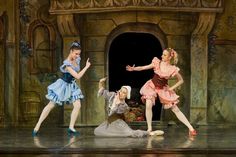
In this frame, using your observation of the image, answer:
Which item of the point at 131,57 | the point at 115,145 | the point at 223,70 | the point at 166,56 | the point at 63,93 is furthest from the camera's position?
the point at 131,57

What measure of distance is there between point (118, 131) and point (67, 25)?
141 inches

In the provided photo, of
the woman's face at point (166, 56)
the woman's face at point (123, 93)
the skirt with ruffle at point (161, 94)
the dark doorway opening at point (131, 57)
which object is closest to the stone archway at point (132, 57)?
the dark doorway opening at point (131, 57)

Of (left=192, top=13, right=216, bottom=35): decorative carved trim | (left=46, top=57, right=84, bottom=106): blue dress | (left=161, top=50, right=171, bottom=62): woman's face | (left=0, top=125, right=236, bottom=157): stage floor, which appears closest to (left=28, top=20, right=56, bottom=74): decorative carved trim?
(left=0, top=125, right=236, bottom=157): stage floor

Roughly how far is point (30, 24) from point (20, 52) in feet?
2.21

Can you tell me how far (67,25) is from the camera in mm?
12820

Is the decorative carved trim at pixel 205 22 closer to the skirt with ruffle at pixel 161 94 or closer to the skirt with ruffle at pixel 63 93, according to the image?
the skirt with ruffle at pixel 161 94

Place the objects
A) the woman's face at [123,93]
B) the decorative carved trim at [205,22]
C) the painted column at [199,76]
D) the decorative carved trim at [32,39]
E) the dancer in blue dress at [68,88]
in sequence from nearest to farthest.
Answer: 1. the woman's face at [123,93]
2. the dancer in blue dress at [68,88]
3. the decorative carved trim at [205,22]
4. the painted column at [199,76]
5. the decorative carved trim at [32,39]

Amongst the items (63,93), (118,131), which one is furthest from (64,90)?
(118,131)

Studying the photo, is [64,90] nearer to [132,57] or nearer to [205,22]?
[205,22]

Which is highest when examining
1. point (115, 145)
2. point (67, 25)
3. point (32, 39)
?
point (67, 25)

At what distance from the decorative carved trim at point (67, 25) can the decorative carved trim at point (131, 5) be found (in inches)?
5.7

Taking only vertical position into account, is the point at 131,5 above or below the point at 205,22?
above

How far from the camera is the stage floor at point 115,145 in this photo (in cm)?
802

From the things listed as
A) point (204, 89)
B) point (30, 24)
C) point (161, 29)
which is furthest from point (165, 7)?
point (30, 24)
